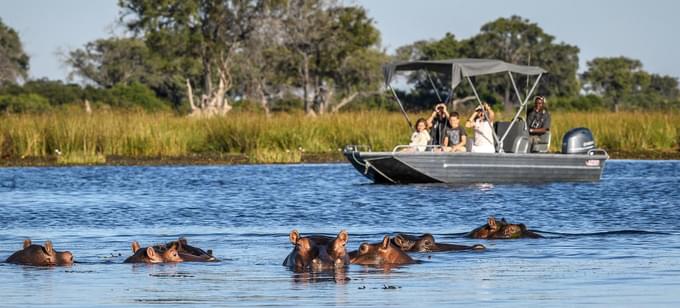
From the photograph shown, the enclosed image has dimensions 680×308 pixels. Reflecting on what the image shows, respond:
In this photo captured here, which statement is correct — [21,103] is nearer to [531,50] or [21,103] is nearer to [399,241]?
[531,50]

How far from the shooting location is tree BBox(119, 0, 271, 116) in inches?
1970

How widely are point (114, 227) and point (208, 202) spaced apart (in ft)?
11.7

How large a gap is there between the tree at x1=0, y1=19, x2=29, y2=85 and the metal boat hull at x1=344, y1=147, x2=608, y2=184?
43192mm

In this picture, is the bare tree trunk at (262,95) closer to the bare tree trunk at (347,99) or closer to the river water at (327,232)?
the bare tree trunk at (347,99)

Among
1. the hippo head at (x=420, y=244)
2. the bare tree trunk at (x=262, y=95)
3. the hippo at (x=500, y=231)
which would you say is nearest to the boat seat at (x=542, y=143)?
the hippo at (x=500, y=231)

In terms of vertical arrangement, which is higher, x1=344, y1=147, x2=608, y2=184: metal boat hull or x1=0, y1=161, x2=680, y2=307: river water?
x1=344, y1=147, x2=608, y2=184: metal boat hull

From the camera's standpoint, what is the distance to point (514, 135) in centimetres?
2177

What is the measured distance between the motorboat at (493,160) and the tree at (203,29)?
28.4 m

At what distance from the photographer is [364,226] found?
49.5ft

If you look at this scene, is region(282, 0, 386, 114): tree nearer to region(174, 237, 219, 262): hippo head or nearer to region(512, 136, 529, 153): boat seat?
region(512, 136, 529, 153): boat seat

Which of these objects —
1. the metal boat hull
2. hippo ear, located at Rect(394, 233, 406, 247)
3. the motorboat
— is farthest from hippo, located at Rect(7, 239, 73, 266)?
the metal boat hull

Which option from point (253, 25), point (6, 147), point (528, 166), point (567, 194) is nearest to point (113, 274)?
point (567, 194)

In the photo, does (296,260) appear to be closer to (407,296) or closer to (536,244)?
(407,296)

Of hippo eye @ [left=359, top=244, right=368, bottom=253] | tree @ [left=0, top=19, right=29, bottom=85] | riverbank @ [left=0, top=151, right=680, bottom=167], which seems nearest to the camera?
hippo eye @ [left=359, top=244, right=368, bottom=253]
